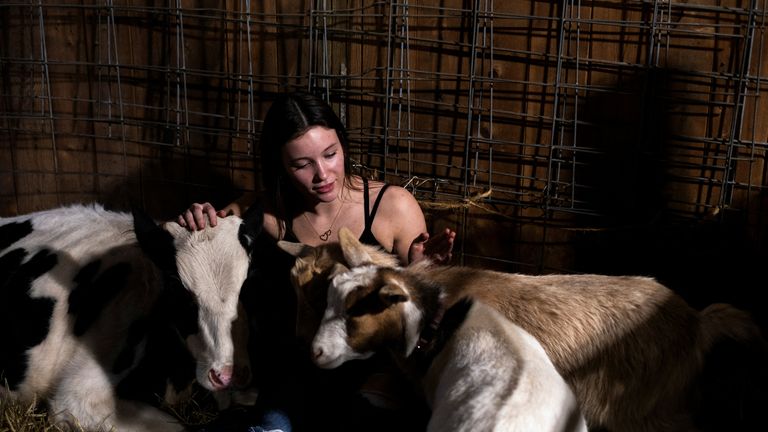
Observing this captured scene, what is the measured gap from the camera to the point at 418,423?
309 centimetres

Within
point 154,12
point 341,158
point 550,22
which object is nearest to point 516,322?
point 341,158

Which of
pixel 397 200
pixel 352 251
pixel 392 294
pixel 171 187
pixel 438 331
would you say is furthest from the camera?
pixel 171 187

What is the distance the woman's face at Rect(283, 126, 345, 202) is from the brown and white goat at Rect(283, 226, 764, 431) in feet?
2.00

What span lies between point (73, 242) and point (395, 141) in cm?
174

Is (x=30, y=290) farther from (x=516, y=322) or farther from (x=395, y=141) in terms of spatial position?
(x=516, y=322)

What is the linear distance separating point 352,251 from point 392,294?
44 centimetres

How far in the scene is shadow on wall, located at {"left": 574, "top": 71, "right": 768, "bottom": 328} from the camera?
12.6 ft

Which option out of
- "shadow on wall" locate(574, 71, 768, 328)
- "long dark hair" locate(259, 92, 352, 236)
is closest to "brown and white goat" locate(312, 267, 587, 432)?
"long dark hair" locate(259, 92, 352, 236)

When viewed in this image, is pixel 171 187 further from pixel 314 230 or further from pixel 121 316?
pixel 121 316

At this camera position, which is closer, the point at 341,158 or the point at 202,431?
the point at 202,431

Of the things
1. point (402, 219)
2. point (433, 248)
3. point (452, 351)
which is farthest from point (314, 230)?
point (452, 351)

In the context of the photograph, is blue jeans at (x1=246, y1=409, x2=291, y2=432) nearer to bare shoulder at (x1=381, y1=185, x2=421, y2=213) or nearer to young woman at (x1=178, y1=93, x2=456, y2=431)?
young woman at (x1=178, y1=93, x2=456, y2=431)

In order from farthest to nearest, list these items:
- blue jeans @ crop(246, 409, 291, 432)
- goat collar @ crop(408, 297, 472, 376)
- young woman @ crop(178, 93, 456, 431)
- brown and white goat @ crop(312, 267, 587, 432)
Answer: young woman @ crop(178, 93, 456, 431)
blue jeans @ crop(246, 409, 291, 432)
goat collar @ crop(408, 297, 472, 376)
brown and white goat @ crop(312, 267, 587, 432)

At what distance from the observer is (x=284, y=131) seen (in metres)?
3.56
